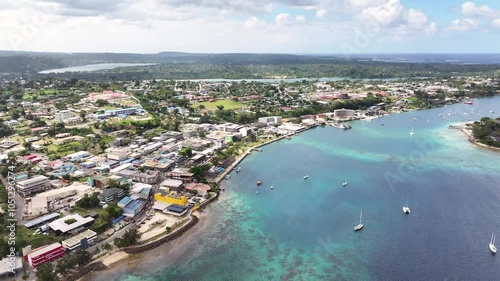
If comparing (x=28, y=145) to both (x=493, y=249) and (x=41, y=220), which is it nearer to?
(x=41, y=220)

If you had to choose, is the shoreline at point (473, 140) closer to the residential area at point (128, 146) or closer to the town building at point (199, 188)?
the residential area at point (128, 146)

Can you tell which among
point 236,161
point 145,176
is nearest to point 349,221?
point 236,161

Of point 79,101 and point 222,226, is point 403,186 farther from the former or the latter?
point 79,101

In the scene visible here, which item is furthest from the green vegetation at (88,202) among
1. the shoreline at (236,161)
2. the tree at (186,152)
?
the tree at (186,152)

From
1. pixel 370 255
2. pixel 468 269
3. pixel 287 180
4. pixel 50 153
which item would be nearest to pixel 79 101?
pixel 50 153

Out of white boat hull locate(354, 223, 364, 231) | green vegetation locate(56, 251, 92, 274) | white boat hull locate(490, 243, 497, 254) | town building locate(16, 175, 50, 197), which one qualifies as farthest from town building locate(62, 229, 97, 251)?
white boat hull locate(490, 243, 497, 254)

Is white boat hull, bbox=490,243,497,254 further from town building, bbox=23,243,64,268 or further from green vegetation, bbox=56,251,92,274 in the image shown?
town building, bbox=23,243,64,268
